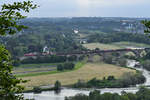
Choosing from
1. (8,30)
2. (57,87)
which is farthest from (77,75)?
(8,30)

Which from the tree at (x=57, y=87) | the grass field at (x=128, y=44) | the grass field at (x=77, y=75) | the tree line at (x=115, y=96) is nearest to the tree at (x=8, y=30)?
the tree line at (x=115, y=96)

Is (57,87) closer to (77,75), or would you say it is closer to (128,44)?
(77,75)

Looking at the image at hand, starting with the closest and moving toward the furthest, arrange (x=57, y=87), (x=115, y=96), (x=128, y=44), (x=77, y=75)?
(x=115, y=96) < (x=57, y=87) < (x=77, y=75) < (x=128, y=44)

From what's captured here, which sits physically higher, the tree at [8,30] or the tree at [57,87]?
the tree at [8,30]

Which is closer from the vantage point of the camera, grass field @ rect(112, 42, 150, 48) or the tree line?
the tree line

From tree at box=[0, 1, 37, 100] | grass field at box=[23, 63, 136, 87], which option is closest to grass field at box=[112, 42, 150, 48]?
grass field at box=[23, 63, 136, 87]

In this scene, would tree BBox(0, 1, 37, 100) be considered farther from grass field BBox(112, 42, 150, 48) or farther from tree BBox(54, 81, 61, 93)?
grass field BBox(112, 42, 150, 48)

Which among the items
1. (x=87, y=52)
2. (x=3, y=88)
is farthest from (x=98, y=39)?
(x=3, y=88)

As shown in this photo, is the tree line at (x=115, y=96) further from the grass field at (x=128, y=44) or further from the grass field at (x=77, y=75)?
the grass field at (x=128, y=44)
